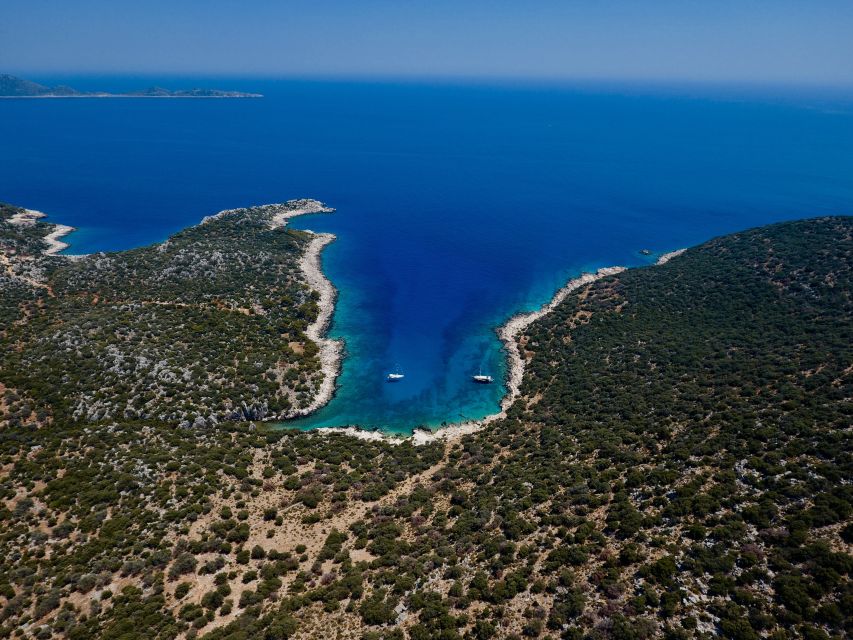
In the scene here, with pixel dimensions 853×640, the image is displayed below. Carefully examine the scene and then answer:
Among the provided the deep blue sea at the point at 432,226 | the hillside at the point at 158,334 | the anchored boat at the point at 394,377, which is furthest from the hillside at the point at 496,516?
the anchored boat at the point at 394,377

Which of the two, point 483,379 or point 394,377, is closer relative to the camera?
point 483,379

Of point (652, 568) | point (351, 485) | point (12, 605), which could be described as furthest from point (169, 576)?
point (652, 568)

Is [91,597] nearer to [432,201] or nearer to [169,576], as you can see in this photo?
[169,576]

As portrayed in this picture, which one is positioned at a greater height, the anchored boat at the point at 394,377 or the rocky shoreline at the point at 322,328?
the rocky shoreline at the point at 322,328

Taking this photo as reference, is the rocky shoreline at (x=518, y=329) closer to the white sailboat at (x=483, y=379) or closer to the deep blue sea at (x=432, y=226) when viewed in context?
the deep blue sea at (x=432, y=226)

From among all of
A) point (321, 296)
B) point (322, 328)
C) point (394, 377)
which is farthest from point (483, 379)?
point (321, 296)

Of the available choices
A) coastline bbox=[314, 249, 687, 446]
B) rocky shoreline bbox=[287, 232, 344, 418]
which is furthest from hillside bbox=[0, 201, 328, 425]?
coastline bbox=[314, 249, 687, 446]

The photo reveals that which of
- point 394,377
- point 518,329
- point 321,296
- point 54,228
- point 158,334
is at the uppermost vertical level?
point 54,228

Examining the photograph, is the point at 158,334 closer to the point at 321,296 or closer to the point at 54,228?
the point at 321,296

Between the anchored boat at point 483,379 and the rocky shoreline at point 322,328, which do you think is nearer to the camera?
the rocky shoreline at point 322,328
